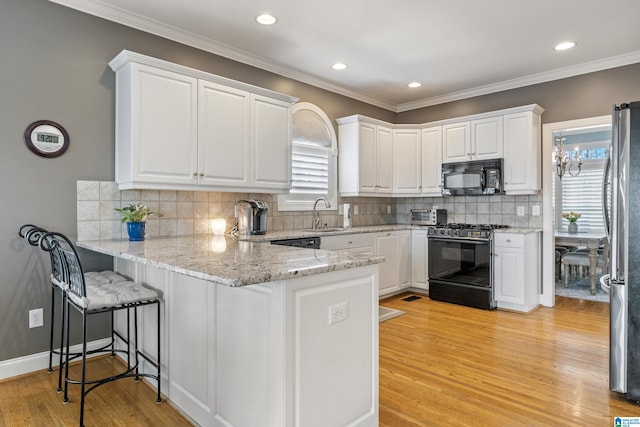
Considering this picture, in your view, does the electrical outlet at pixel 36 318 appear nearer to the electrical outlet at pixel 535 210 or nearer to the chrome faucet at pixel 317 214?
the chrome faucet at pixel 317 214

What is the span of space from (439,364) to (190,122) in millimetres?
2695

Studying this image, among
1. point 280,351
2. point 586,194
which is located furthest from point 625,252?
point 586,194

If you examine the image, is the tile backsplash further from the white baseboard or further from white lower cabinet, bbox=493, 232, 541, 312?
the white baseboard

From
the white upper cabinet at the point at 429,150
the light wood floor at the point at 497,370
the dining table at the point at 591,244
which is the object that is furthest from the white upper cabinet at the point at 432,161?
the dining table at the point at 591,244

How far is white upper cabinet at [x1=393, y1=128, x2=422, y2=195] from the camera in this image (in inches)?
210

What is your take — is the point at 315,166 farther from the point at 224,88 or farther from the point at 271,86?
the point at 224,88

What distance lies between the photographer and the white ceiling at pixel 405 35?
300 cm

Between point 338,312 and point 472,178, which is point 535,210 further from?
point 338,312

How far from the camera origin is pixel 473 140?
478 centimetres

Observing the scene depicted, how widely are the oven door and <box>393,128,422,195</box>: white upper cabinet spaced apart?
36.0 inches

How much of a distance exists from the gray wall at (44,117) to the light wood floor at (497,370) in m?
2.41

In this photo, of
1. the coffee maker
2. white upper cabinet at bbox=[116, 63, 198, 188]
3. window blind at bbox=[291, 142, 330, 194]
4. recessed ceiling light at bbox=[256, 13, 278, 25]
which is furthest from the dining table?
white upper cabinet at bbox=[116, 63, 198, 188]

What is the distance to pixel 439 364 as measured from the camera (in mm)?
2822

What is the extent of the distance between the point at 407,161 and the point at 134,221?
144 inches
